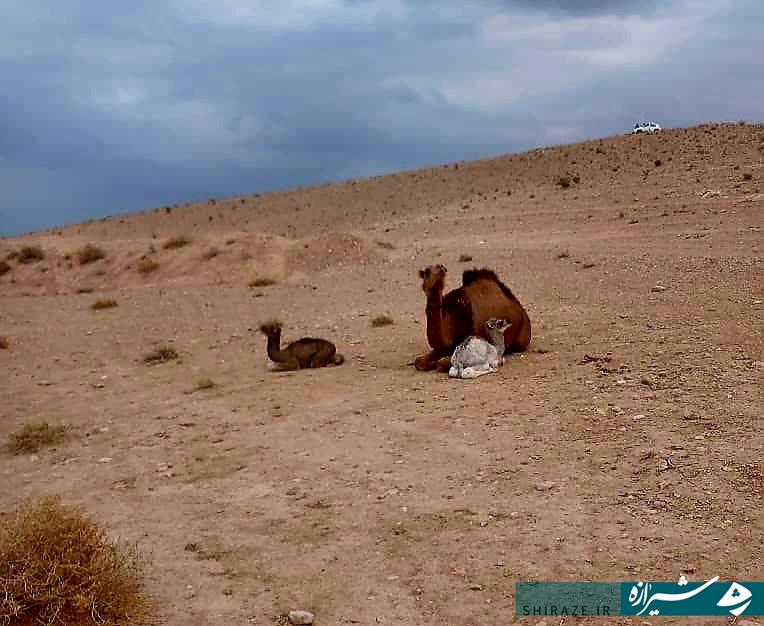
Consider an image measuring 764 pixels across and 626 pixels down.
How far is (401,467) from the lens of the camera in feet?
22.5

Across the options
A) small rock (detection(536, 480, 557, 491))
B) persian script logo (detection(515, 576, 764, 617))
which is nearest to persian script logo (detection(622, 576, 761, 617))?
persian script logo (detection(515, 576, 764, 617))

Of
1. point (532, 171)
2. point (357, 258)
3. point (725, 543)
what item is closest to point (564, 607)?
point (725, 543)

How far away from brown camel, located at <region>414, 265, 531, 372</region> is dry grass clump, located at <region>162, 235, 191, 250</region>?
17170mm

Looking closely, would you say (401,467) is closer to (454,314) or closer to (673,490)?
(673,490)

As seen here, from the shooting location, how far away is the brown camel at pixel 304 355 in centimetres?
1159

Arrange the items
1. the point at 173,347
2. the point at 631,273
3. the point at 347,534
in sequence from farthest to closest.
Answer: the point at 631,273 < the point at 173,347 < the point at 347,534

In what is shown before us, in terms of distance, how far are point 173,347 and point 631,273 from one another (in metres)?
8.46

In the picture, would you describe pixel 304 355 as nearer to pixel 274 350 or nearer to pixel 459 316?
pixel 274 350

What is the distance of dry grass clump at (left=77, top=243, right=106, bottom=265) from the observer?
2709 cm

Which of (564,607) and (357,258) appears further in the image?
(357,258)

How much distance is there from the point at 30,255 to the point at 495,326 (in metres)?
23.5

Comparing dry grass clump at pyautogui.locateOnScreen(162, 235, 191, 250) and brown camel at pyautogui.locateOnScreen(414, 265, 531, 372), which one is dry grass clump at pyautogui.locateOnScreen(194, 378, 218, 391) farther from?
dry grass clump at pyautogui.locateOnScreen(162, 235, 191, 250)

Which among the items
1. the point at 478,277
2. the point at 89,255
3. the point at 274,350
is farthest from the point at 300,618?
the point at 89,255

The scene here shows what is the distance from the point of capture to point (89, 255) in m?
27.3
